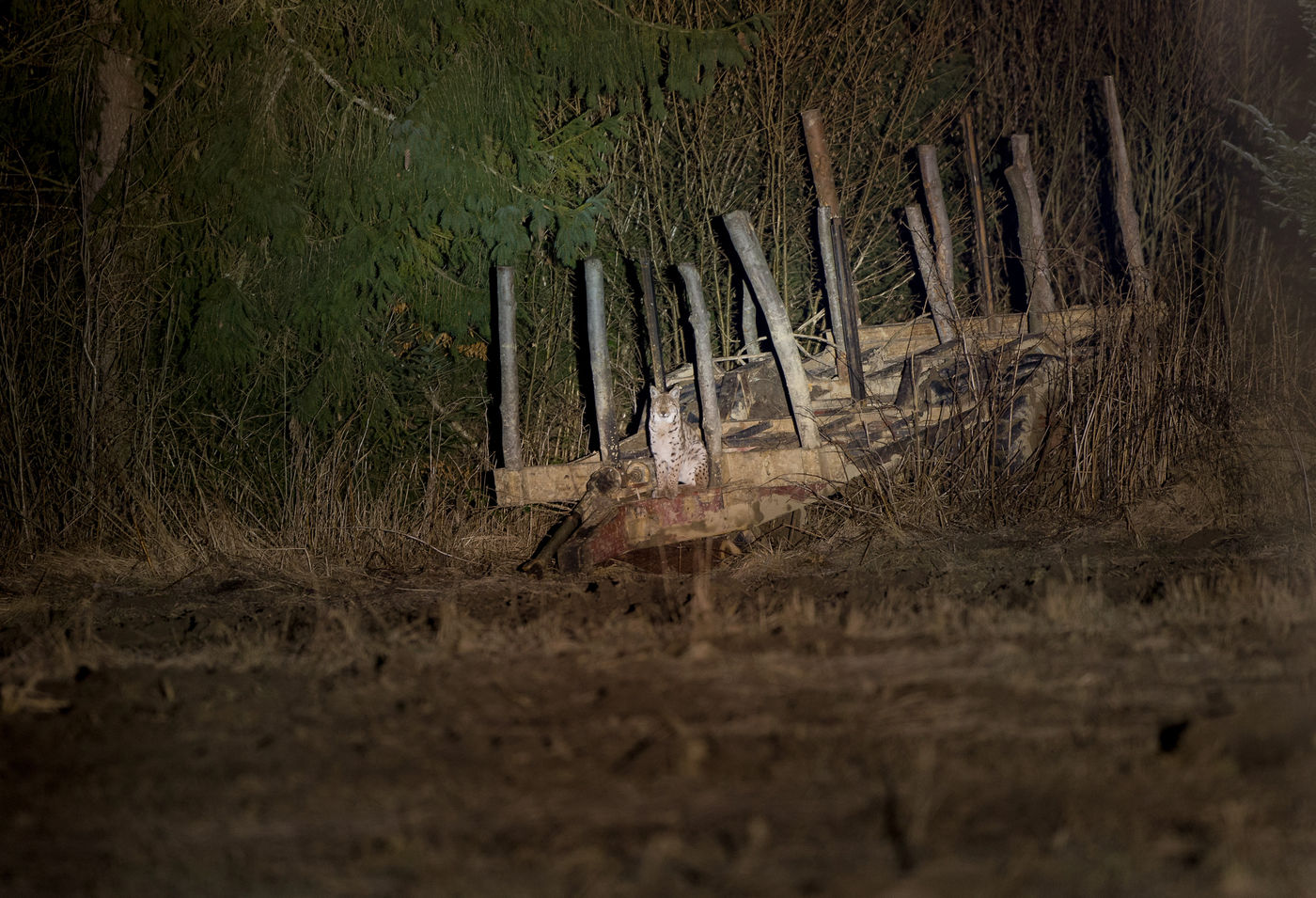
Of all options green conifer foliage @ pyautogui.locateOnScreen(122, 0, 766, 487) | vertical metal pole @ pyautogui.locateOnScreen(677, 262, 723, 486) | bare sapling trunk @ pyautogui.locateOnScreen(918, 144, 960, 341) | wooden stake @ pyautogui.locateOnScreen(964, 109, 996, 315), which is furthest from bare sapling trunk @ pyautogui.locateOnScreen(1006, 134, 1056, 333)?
vertical metal pole @ pyautogui.locateOnScreen(677, 262, 723, 486)

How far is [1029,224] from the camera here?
7969 mm

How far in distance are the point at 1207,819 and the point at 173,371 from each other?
594cm

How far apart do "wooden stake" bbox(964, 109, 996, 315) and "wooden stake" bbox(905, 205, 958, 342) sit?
1.12 feet

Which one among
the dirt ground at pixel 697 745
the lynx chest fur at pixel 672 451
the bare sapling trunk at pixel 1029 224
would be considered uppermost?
the bare sapling trunk at pixel 1029 224

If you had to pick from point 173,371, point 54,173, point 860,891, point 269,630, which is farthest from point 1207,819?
point 54,173

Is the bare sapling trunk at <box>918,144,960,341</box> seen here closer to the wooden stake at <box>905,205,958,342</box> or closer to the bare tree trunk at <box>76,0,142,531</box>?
the wooden stake at <box>905,205,958,342</box>

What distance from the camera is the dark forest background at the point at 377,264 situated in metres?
5.98

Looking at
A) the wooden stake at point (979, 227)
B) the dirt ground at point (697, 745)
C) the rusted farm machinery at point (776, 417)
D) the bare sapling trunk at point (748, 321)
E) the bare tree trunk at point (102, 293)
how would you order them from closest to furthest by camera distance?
the dirt ground at point (697, 745) → the rusted farm machinery at point (776, 417) → the bare tree trunk at point (102, 293) → the bare sapling trunk at point (748, 321) → the wooden stake at point (979, 227)

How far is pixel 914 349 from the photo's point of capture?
7.16 m

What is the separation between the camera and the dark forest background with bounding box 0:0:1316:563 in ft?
19.6

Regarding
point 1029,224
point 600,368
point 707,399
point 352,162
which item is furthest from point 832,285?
point 352,162

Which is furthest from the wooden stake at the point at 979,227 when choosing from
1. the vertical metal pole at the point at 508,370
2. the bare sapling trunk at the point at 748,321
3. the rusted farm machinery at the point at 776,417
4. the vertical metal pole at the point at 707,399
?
Result: the vertical metal pole at the point at 508,370

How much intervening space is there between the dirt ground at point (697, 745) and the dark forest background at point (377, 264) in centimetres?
156

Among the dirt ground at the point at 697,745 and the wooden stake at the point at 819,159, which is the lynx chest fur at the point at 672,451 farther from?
the wooden stake at the point at 819,159
